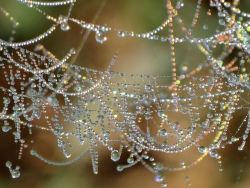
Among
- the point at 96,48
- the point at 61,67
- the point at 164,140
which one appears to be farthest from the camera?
the point at 96,48

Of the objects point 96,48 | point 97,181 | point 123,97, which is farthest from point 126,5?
point 97,181

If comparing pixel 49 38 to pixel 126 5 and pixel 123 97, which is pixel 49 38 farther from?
pixel 123 97

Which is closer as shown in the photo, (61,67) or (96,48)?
(61,67)

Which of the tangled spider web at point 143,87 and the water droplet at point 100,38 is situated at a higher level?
the water droplet at point 100,38

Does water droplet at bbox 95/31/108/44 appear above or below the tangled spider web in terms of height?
above

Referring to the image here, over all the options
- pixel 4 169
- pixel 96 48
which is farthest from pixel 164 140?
pixel 4 169

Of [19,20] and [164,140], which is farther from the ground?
[19,20]

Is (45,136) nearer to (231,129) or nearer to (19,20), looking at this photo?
(19,20)

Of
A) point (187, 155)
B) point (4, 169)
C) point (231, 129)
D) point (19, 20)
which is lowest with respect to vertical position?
point (4, 169)

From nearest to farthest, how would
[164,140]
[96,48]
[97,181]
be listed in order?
[164,140]
[96,48]
[97,181]
